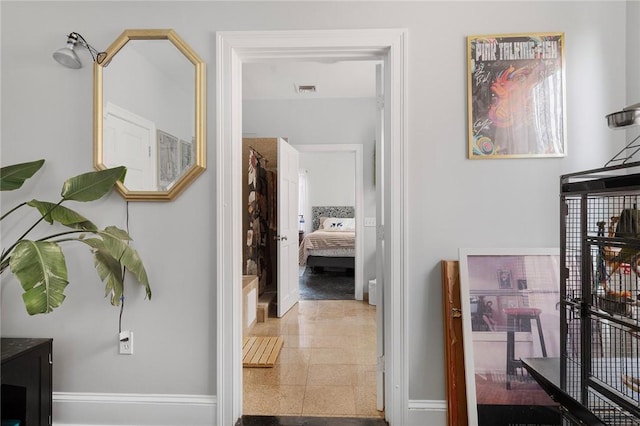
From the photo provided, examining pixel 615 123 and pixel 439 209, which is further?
pixel 439 209

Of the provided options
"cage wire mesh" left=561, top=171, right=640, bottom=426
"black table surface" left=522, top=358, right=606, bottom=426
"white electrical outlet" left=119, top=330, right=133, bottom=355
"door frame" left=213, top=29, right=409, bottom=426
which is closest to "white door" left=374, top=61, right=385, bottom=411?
"door frame" left=213, top=29, right=409, bottom=426

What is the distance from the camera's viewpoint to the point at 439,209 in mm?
1826

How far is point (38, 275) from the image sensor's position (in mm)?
1305

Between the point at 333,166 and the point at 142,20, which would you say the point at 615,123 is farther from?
the point at 333,166

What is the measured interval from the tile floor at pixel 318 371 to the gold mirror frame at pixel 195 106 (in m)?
1.42

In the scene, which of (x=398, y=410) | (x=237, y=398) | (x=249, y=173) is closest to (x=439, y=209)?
(x=398, y=410)

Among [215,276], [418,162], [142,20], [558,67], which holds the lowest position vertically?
[215,276]

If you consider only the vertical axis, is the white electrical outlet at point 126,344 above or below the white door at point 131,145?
below

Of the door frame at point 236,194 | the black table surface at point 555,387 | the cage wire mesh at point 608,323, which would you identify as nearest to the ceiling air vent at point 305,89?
the door frame at point 236,194

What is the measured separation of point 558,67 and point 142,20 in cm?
231

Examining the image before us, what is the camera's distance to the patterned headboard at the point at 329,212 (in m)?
8.77

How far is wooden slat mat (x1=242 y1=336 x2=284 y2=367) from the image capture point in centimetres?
258

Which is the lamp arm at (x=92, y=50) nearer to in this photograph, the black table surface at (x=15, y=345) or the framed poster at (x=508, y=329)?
the black table surface at (x=15, y=345)

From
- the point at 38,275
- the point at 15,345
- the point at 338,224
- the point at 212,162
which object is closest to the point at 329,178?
the point at 338,224
